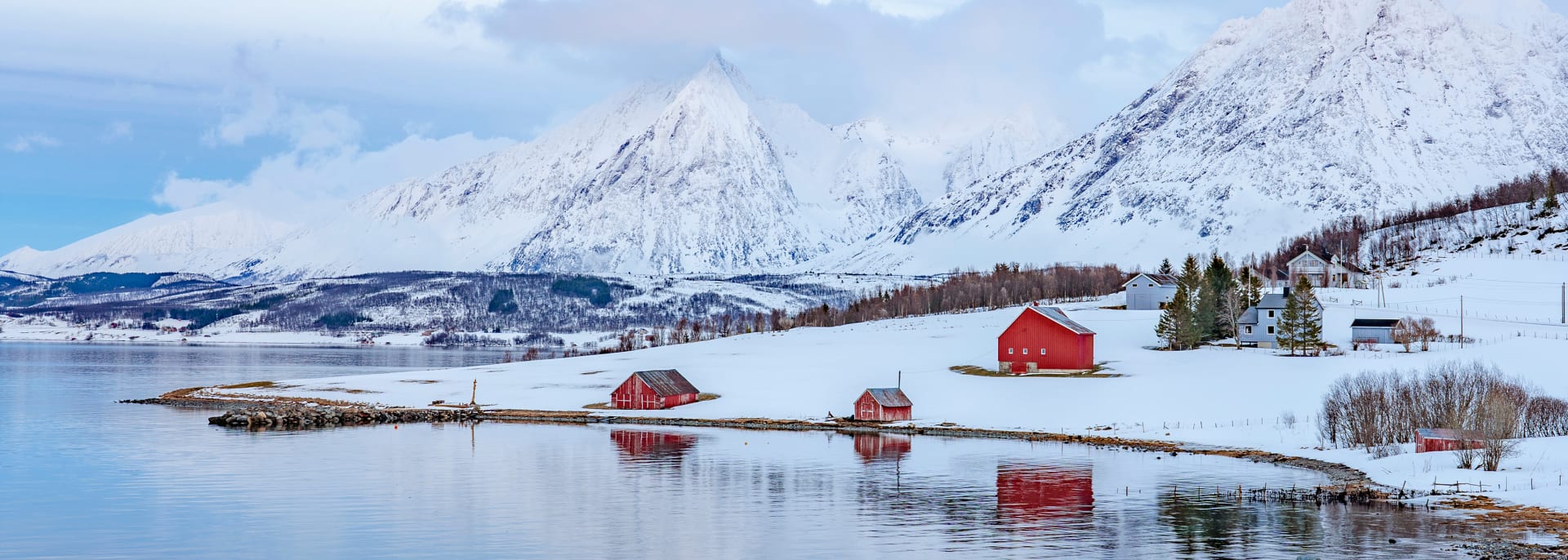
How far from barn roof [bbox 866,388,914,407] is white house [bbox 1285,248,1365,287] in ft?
326

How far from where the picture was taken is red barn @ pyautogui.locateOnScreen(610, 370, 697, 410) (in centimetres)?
10044

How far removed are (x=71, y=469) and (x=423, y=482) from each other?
712 inches

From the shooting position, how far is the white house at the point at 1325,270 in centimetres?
17426

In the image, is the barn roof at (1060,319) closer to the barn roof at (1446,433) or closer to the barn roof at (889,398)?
the barn roof at (889,398)

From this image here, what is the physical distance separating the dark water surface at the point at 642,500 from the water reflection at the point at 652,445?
29 cm

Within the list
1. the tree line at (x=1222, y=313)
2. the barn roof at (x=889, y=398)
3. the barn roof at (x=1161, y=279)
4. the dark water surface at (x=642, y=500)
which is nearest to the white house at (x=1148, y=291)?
the barn roof at (x=1161, y=279)

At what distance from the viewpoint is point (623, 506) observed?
5175 centimetres

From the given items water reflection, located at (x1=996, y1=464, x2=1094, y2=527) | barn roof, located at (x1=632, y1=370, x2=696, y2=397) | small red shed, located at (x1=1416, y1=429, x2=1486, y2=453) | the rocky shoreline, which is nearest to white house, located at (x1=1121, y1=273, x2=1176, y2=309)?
barn roof, located at (x1=632, y1=370, x2=696, y2=397)

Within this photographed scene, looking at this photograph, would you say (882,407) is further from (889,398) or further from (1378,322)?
(1378,322)

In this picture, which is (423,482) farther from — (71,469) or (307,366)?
(307,366)

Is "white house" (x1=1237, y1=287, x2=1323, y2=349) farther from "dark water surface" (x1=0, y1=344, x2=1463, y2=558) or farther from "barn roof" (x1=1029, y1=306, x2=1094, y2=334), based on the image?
"dark water surface" (x1=0, y1=344, x2=1463, y2=558)

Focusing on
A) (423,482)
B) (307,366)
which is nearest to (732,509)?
(423,482)

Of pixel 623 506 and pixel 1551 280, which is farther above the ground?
pixel 1551 280

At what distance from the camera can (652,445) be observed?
3061 inches
